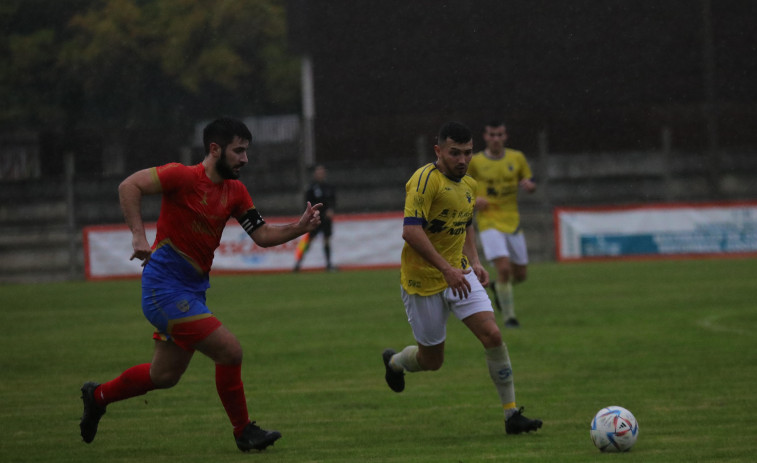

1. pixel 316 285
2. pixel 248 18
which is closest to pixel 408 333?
pixel 316 285

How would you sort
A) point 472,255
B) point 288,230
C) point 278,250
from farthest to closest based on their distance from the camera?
point 278,250 → point 472,255 → point 288,230

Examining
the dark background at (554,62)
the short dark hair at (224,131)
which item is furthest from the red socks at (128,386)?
the dark background at (554,62)

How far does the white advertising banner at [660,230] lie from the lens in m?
24.5

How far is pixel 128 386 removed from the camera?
7258 mm

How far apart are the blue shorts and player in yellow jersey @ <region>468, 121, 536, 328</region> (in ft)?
24.0

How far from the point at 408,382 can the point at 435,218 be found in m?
2.78

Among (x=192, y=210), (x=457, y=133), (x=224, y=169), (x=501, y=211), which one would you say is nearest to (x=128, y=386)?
(x=192, y=210)

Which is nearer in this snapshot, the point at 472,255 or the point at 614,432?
the point at 614,432

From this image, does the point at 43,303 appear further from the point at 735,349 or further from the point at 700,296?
the point at 735,349

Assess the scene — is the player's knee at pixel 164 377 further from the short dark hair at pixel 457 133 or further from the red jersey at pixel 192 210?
the short dark hair at pixel 457 133

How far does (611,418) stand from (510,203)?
7.60 m

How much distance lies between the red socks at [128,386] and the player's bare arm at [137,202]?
2.78ft

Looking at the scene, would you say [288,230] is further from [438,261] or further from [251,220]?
[438,261]

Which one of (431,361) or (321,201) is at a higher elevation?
(321,201)
